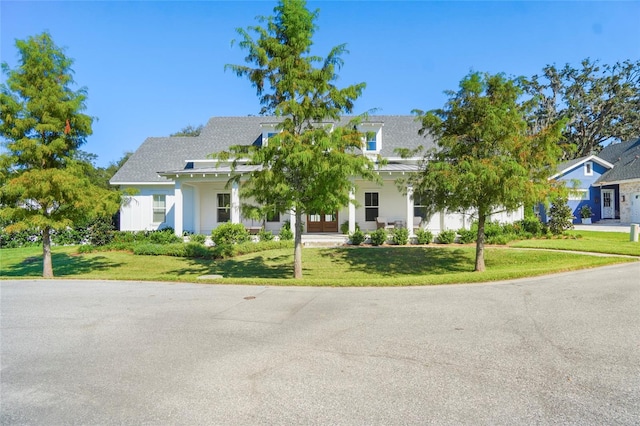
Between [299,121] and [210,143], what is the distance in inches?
591

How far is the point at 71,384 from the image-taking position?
157 inches

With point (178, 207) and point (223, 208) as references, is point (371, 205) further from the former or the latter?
point (178, 207)

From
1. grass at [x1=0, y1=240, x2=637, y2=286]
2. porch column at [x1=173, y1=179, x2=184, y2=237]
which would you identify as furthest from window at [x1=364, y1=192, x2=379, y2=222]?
porch column at [x1=173, y1=179, x2=184, y2=237]

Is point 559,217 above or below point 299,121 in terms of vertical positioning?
below

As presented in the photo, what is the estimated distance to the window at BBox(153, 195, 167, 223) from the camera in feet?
76.7

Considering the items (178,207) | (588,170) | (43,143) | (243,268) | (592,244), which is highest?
(588,170)

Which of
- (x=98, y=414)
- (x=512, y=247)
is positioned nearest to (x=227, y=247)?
(x=512, y=247)

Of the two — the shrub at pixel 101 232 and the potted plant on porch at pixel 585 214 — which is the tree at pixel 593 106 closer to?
the potted plant on porch at pixel 585 214

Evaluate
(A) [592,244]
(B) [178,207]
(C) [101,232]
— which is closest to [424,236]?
(A) [592,244]

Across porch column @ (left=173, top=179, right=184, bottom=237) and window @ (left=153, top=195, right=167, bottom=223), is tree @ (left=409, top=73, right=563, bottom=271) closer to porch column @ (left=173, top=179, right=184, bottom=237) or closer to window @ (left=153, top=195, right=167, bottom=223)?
porch column @ (left=173, top=179, right=184, bottom=237)

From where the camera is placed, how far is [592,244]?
16.0m

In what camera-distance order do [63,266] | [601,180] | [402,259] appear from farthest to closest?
[601,180] → [63,266] → [402,259]

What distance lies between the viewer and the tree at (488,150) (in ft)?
35.7

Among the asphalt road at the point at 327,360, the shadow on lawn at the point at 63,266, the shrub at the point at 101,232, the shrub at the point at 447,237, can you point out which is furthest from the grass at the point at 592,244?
the shrub at the point at 101,232
